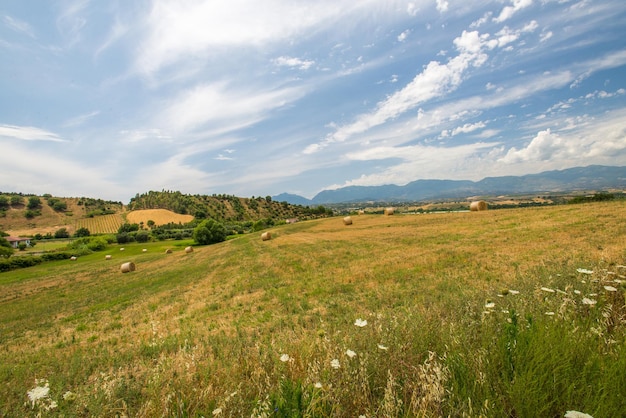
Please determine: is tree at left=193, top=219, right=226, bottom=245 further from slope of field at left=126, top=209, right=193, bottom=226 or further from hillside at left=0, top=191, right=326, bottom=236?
slope of field at left=126, top=209, right=193, bottom=226

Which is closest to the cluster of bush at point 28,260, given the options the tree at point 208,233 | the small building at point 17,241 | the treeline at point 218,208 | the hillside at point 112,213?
the tree at point 208,233

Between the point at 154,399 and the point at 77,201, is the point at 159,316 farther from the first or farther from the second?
the point at 77,201

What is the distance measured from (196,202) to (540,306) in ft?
653

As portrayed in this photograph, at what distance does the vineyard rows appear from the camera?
12259cm

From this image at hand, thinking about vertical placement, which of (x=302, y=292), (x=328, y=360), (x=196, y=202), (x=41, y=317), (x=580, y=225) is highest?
(x=196, y=202)

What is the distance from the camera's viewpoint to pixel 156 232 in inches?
4158

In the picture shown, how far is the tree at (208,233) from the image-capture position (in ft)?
259

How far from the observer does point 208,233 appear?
7944 cm

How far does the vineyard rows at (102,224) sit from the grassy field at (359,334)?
114996mm

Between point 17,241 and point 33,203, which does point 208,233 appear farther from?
point 33,203

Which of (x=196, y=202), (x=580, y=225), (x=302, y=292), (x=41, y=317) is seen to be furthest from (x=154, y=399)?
(x=196, y=202)

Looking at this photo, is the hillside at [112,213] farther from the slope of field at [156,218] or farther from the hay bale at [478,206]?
the hay bale at [478,206]

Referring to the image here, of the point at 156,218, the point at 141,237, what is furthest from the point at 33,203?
the point at 141,237

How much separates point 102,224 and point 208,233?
91246 millimetres
